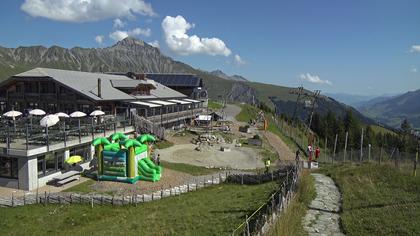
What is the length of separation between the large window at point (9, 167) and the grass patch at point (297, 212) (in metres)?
21.4

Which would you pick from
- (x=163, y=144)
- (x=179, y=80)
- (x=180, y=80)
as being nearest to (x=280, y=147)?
(x=163, y=144)

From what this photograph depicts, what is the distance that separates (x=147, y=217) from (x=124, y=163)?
1049 cm

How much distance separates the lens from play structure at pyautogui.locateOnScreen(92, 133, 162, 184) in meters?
30.0

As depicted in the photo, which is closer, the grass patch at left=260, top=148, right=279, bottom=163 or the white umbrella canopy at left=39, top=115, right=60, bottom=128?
the white umbrella canopy at left=39, top=115, right=60, bottom=128

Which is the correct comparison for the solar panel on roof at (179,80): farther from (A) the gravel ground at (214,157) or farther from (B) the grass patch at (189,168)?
(B) the grass patch at (189,168)

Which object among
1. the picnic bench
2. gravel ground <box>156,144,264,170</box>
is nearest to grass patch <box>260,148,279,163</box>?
gravel ground <box>156,144,264,170</box>

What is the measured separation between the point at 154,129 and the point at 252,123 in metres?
33.6

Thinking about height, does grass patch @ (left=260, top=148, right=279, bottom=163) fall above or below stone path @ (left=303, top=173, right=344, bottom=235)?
below

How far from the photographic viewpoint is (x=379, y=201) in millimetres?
18453

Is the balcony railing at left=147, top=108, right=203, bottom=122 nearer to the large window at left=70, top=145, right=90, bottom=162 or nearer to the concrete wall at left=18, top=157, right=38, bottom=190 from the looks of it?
the large window at left=70, top=145, right=90, bottom=162

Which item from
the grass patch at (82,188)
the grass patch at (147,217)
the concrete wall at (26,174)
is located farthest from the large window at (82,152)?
the grass patch at (147,217)

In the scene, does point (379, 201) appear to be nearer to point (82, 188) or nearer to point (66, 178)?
point (82, 188)

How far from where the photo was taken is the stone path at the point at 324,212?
14875 mm

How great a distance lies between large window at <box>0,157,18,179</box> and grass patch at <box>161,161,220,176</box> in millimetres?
13104
